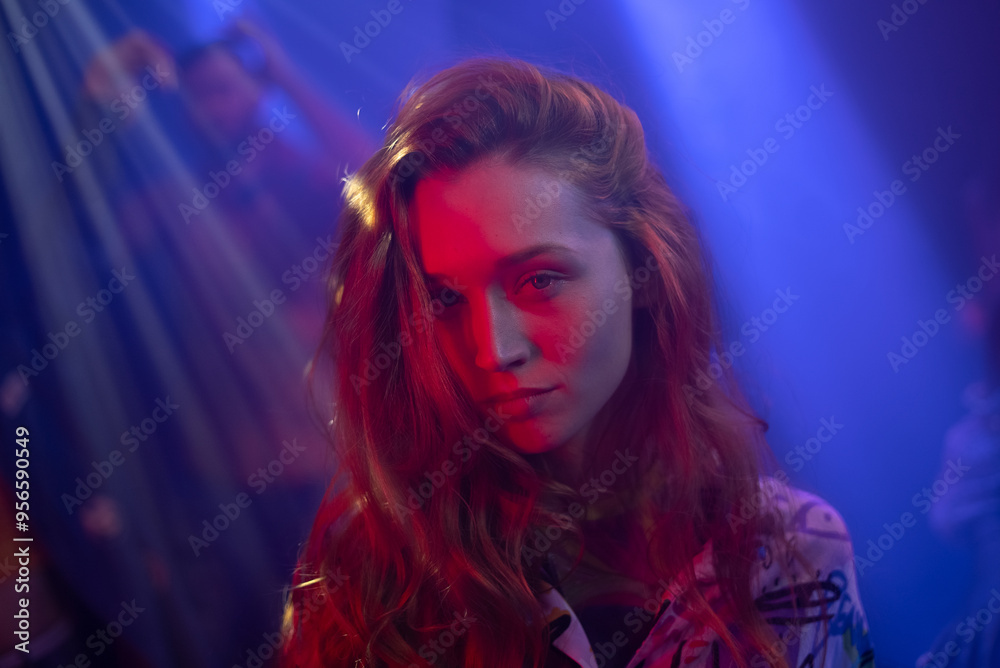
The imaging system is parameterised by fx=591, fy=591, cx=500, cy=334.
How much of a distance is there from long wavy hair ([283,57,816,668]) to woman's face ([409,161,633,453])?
0.10 feet

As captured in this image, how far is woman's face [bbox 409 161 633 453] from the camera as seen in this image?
0.87 meters

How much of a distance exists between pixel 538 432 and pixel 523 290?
0.72 feet

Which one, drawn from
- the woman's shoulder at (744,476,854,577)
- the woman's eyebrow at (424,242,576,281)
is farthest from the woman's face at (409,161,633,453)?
the woman's shoulder at (744,476,854,577)

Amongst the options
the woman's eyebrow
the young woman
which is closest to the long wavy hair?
the young woman

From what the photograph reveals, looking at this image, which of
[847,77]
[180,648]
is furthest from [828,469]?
[180,648]

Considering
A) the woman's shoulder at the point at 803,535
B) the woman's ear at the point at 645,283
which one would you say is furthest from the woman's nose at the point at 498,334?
the woman's shoulder at the point at 803,535

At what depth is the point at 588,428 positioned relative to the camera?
42.3 inches

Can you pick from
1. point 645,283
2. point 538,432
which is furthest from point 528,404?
point 645,283

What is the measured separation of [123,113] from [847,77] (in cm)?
137

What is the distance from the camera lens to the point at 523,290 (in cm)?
89

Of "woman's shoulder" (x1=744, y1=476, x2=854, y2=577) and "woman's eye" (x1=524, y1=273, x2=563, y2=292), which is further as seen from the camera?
"woman's shoulder" (x1=744, y1=476, x2=854, y2=577)

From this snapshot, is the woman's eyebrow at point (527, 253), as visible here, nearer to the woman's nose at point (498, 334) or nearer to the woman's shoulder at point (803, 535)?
the woman's nose at point (498, 334)

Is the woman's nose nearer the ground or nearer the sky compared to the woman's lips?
nearer the sky

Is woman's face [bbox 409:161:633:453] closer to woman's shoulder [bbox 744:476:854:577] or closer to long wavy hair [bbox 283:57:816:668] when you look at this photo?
long wavy hair [bbox 283:57:816:668]
